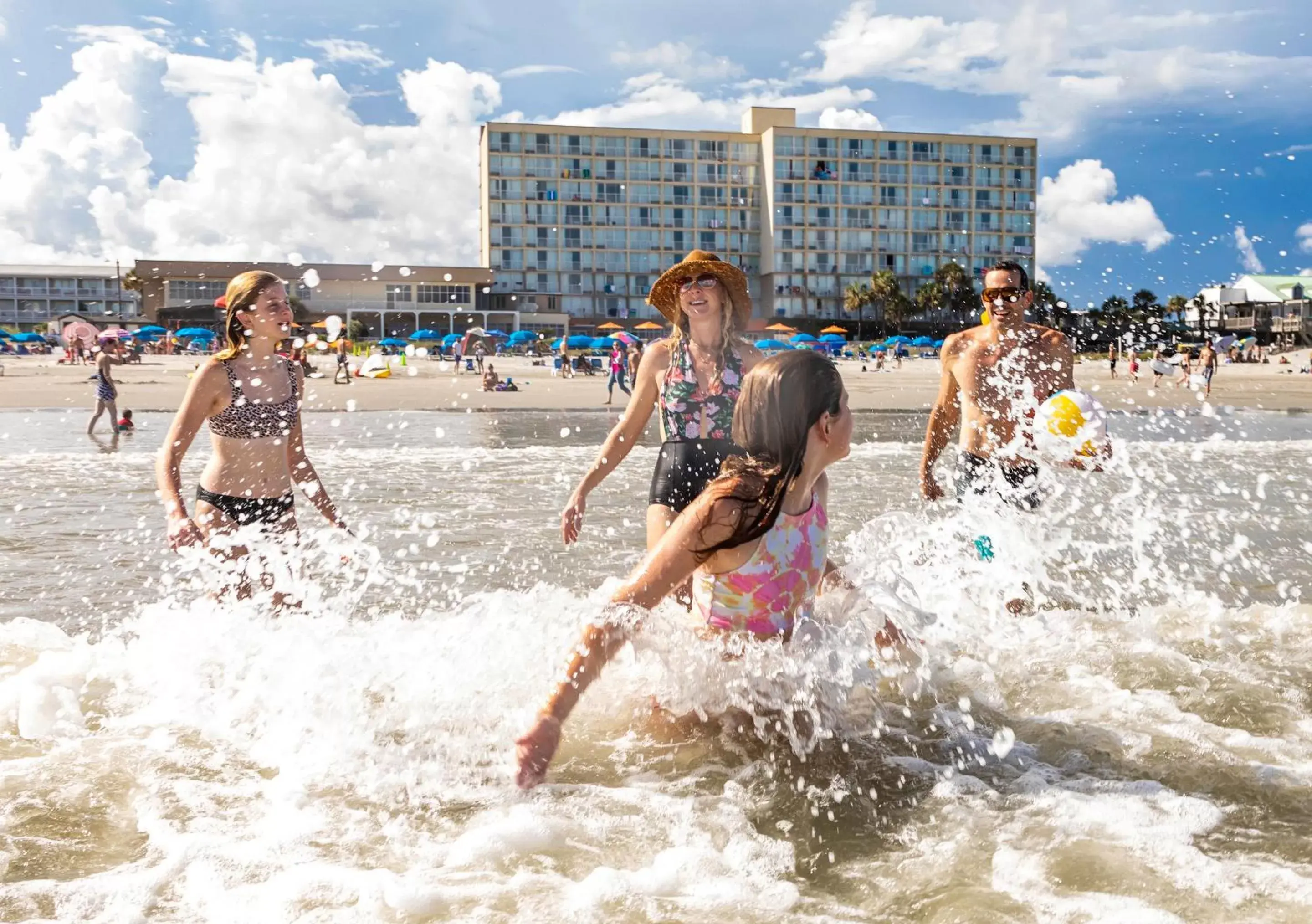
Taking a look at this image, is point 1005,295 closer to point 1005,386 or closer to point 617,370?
point 1005,386

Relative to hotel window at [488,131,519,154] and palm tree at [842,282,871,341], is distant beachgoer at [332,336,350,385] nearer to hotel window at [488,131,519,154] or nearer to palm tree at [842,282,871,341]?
hotel window at [488,131,519,154]

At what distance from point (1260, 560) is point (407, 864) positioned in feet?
21.5

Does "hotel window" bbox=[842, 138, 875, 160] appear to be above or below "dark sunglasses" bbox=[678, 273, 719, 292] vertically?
above

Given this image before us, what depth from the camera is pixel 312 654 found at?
434 cm

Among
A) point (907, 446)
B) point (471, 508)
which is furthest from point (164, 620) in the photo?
point (907, 446)

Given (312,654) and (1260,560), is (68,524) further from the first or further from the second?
(1260,560)

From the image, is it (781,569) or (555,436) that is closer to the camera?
(781,569)

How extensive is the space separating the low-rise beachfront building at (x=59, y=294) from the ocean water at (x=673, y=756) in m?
115

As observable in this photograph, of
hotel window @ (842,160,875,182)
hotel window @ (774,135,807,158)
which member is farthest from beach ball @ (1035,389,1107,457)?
hotel window @ (842,160,875,182)

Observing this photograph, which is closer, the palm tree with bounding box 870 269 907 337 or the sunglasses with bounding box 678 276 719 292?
the sunglasses with bounding box 678 276 719 292

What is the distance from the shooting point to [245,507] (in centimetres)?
449

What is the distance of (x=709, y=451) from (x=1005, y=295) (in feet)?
6.66

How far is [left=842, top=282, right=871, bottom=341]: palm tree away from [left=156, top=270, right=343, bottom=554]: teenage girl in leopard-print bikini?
95.3 metres

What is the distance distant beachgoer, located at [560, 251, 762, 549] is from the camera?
4.27 m
